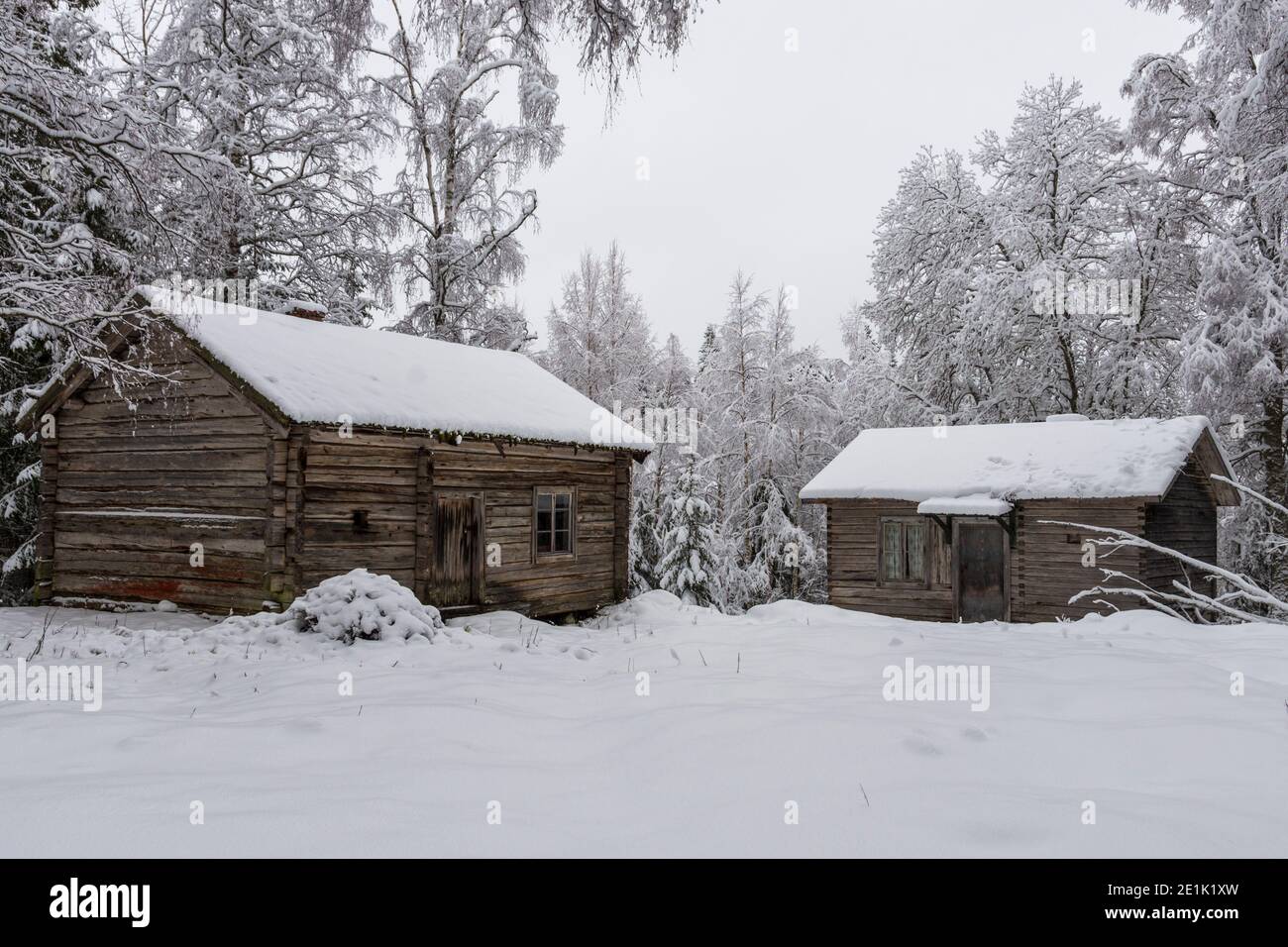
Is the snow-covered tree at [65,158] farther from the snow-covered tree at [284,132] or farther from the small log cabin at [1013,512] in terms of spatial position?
the small log cabin at [1013,512]

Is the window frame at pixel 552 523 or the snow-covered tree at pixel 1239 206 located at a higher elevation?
the snow-covered tree at pixel 1239 206

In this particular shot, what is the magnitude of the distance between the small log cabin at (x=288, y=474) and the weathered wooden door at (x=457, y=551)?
0.02 meters

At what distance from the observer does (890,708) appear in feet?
16.8

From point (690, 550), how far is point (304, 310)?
11.1 metres

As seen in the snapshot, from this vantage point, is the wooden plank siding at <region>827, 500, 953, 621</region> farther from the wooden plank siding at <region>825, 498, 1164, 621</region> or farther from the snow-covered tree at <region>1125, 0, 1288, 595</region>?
the snow-covered tree at <region>1125, 0, 1288, 595</region>

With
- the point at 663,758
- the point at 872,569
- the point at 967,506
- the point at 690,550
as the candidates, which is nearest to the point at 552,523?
the point at 690,550

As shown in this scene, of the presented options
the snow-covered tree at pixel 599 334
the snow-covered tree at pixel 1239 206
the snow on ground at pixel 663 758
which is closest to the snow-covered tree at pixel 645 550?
the snow-covered tree at pixel 599 334

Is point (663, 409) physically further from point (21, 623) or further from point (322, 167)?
point (21, 623)

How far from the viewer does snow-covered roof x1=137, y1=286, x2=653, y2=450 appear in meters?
11.7

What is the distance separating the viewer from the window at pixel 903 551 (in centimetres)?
1869

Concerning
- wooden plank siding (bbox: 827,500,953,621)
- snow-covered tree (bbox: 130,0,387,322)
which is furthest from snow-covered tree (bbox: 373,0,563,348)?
wooden plank siding (bbox: 827,500,953,621)

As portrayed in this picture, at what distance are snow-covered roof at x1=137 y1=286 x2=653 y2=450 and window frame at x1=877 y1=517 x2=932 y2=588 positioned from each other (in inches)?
231

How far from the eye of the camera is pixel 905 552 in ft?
62.0
